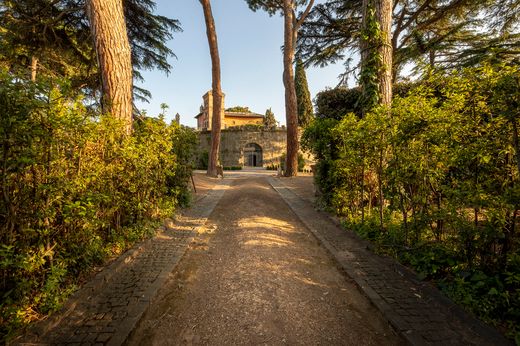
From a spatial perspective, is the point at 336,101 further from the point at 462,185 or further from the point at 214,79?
the point at 462,185

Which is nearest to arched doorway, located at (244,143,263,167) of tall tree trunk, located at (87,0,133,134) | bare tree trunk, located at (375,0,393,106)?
bare tree trunk, located at (375,0,393,106)

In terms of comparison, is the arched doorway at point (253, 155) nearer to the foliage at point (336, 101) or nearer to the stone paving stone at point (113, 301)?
the foliage at point (336, 101)

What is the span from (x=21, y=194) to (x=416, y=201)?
164 inches

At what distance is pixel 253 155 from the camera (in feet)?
94.7


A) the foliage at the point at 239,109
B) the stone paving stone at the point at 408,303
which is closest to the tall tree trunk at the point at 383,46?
the stone paving stone at the point at 408,303

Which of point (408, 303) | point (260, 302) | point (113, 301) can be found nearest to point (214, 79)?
point (113, 301)

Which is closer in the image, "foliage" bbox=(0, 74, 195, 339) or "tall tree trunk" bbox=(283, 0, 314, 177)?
"foliage" bbox=(0, 74, 195, 339)

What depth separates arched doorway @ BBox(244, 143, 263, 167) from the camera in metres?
28.0

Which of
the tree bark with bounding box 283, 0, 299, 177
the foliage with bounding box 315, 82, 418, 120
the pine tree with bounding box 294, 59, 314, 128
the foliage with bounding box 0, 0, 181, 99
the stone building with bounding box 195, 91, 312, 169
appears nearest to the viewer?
the foliage with bounding box 0, 0, 181, 99

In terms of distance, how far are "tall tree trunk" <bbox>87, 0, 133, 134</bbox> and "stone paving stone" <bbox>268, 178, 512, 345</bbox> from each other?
4.67 metres

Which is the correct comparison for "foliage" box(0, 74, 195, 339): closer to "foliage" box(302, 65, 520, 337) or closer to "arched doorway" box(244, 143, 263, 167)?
"foliage" box(302, 65, 520, 337)

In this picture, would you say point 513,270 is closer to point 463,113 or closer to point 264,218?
point 463,113

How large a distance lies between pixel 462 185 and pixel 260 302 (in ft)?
7.89

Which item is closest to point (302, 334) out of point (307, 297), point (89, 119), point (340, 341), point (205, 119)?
point (340, 341)
